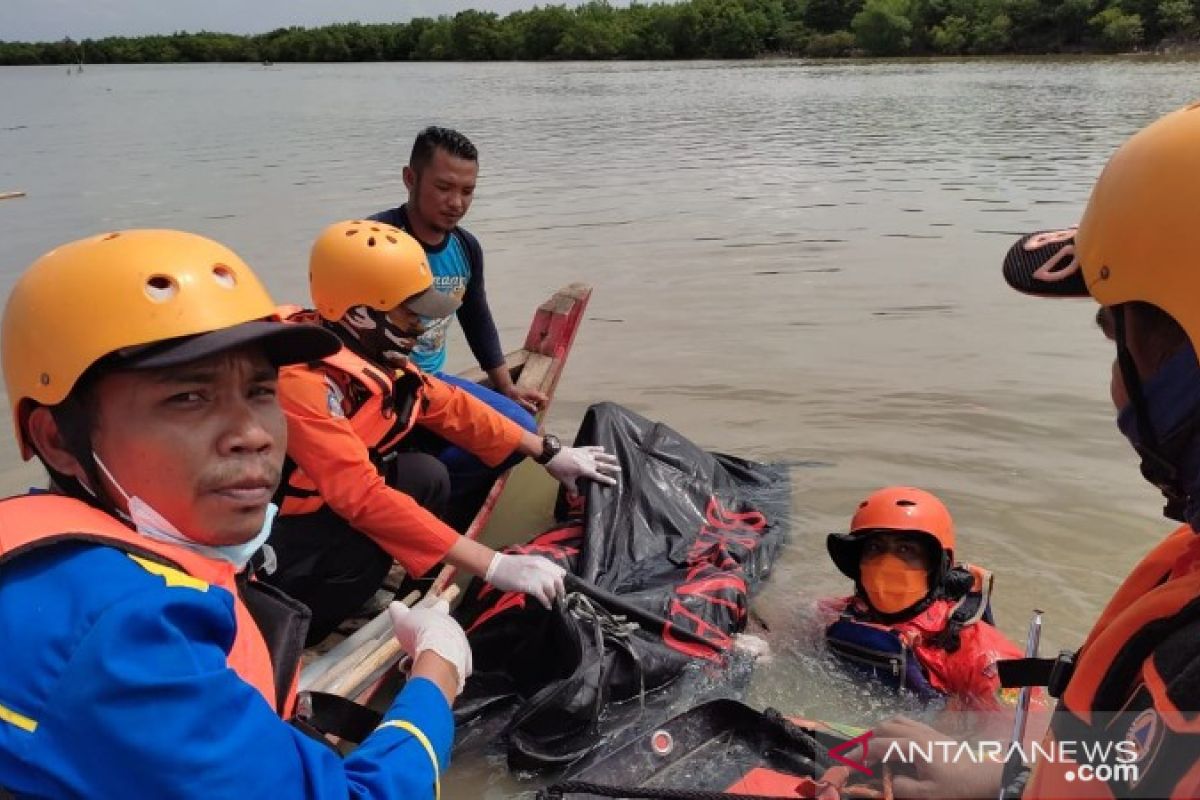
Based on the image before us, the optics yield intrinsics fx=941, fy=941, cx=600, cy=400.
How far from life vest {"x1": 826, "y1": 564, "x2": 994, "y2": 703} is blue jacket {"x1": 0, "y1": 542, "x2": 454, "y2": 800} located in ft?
8.87

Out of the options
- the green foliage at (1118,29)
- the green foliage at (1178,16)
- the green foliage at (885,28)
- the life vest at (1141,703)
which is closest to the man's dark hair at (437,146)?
the life vest at (1141,703)

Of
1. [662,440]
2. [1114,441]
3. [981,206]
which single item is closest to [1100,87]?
[981,206]

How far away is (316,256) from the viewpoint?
3635mm

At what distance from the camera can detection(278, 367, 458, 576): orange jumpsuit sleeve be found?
334cm

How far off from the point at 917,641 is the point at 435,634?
2109 millimetres

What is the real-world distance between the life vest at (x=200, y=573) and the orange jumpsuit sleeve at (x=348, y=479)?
1.24 metres

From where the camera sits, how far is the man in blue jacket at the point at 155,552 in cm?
137

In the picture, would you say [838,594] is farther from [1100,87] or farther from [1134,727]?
[1100,87]

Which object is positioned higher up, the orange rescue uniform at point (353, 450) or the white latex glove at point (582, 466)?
the orange rescue uniform at point (353, 450)

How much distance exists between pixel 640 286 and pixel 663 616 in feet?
23.5

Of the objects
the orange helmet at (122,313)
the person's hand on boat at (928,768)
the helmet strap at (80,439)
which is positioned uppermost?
the orange helmet at (122,313)

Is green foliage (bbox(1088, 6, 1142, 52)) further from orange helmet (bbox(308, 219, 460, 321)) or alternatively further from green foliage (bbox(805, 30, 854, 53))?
orange helmet (bbox(308, 219, 460, 321))

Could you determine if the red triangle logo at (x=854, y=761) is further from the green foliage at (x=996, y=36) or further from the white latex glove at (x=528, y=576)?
the green foliage at (x=996, y=36)

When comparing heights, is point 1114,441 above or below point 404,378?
below
